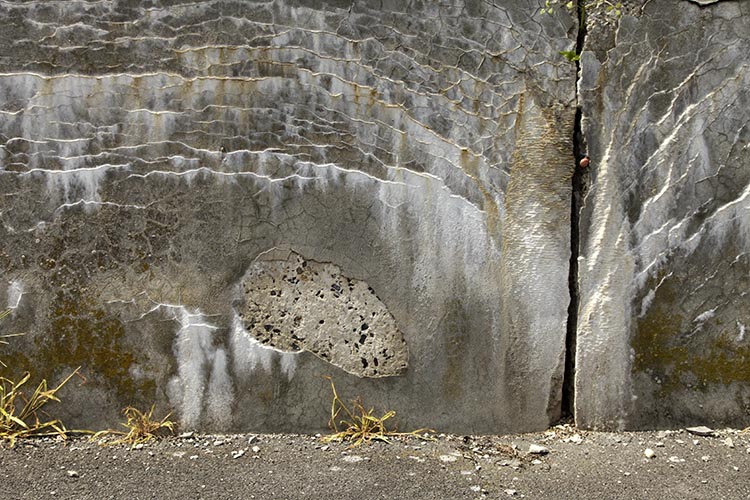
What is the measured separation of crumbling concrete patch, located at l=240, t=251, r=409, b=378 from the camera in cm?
239

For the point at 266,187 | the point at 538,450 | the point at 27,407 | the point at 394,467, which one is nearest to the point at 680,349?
the point at 538,450

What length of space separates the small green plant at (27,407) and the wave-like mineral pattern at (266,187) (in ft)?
0.17

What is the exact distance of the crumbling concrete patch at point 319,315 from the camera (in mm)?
2389

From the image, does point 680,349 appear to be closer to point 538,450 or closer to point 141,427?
point 538,450

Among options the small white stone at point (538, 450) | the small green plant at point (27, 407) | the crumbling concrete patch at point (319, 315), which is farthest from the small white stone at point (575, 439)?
the small green plant at point (27, 407)

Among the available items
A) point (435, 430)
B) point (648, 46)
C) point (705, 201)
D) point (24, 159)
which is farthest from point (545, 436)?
point (24, 159)

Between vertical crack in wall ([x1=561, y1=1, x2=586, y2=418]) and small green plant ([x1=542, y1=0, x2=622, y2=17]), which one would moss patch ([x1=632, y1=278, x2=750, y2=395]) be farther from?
small green plant ([x1=542, y1=0, x2=622, y2=17])

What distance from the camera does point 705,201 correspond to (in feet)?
7.91

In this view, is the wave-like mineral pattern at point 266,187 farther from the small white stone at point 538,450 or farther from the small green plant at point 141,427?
the small white stone at point 538,450

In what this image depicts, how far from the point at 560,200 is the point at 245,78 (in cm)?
112

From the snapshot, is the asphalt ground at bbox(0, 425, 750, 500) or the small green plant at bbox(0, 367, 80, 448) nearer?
the asphalt ground at bbox(0, 425, 750, 500)

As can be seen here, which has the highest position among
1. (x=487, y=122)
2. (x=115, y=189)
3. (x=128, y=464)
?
(x=487, y=122)

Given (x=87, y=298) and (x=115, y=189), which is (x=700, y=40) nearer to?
(x=115, y=189)

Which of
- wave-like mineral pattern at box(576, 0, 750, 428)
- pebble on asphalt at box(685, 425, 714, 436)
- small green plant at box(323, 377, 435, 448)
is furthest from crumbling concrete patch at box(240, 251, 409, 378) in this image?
pebble on asphalt at box(685, 425, 714, 436)
